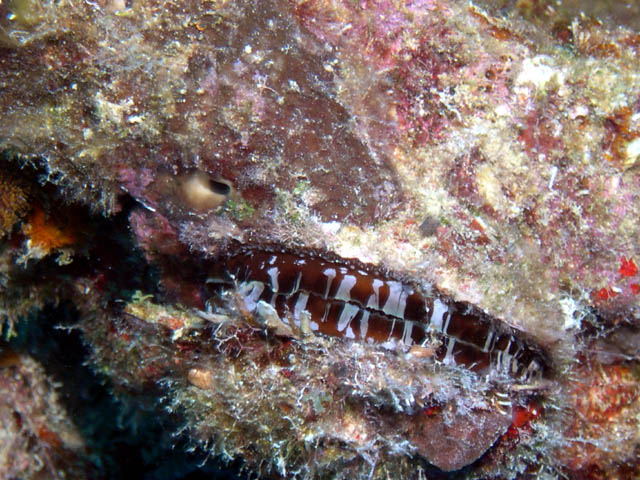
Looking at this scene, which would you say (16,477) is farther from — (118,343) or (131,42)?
(131,42)

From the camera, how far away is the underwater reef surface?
245 centimetres

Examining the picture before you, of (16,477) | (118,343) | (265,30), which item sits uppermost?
(265,30)

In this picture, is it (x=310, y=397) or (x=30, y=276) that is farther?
(x=30, y=276)

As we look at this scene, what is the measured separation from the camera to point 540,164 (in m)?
2.68

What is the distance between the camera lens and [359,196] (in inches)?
98.0

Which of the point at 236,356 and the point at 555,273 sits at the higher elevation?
the point at 555,273

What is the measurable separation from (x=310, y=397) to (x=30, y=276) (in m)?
3.31

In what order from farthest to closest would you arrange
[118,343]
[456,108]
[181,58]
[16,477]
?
[16,477], [118,343], [456,108], [181,58]

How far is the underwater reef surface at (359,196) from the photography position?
8.05ft

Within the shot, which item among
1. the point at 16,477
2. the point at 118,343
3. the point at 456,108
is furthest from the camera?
the point at 16,477

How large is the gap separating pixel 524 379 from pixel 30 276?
438cm

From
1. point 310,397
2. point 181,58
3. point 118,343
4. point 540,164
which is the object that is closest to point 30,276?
point 118,343

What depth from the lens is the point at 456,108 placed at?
261 cm

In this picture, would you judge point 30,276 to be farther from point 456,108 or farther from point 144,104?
point 456,108
